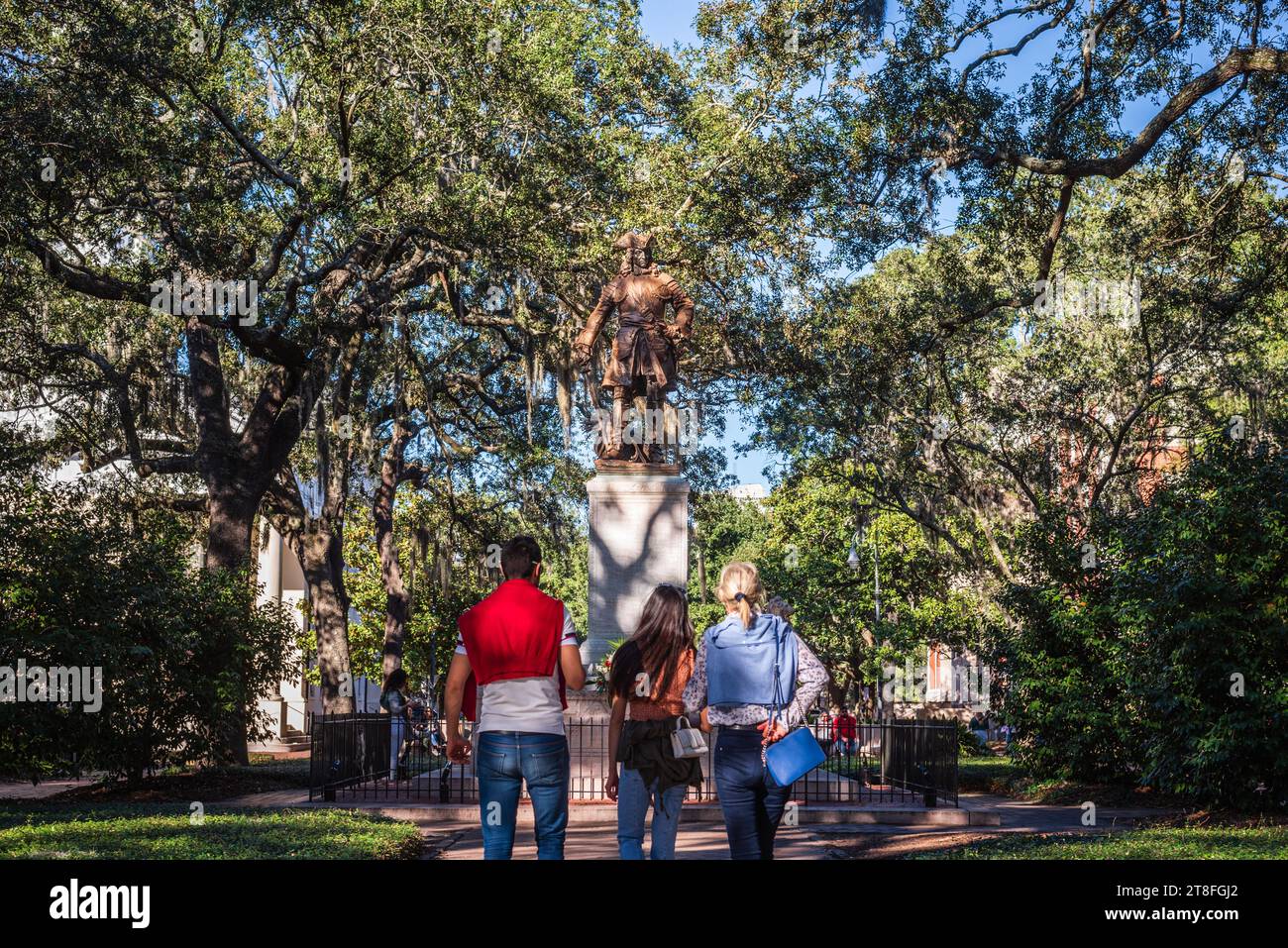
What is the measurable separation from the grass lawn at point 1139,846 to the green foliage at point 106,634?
10.7m

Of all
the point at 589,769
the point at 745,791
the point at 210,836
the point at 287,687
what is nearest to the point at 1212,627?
the point at 589,769

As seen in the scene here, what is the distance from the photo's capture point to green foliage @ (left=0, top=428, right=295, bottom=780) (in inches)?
615

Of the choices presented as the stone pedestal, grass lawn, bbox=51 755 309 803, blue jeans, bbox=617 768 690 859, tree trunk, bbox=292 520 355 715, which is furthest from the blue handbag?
tree trunk, bbox=292 520 355 715

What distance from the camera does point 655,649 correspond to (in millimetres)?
7434

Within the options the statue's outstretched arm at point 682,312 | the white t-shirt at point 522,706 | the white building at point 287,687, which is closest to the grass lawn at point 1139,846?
the white t-shirt at point 522,706

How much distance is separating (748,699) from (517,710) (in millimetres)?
1370

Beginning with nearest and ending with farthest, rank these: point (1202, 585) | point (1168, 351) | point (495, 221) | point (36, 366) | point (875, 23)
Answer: point (1202, 585) → point (875, 23) → point (495, 221) → point (36, 366) → point (1168, 351)

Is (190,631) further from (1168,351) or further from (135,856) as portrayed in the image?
(1168,351)

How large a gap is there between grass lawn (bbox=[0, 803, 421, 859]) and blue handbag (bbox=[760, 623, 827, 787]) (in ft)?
10.3

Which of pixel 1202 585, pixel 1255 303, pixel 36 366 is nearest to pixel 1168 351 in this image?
pixel 1255 303

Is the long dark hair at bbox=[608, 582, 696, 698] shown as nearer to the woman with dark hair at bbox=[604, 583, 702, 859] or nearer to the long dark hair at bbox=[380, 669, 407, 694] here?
the woman with dark hair at bbox=[604, 583, 702, 859]

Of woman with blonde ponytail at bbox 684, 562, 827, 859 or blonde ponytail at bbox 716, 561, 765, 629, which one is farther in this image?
blonde ponytail at bbox 716, 561, 765, 629

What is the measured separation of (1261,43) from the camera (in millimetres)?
16656
